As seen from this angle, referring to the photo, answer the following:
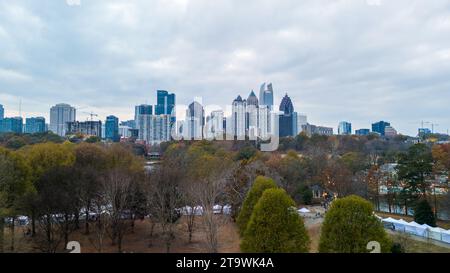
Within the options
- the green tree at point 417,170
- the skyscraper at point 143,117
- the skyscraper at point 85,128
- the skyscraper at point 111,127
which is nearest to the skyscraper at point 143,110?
the skyscraper at point 143,117

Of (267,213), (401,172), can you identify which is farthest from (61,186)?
(401,172)

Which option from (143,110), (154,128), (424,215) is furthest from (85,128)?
(424,215)

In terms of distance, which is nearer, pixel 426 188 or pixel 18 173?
pixel 18 173

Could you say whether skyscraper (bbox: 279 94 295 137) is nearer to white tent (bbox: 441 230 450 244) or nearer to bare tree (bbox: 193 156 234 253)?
bare tree (bbox: 193 156 234 253)

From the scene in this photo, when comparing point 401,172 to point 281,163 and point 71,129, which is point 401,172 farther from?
point 71,129

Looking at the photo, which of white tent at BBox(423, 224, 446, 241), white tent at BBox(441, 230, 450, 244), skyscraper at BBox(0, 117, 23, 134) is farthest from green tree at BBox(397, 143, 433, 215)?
skyscraper at BBox(0, 117, 23, 134)
